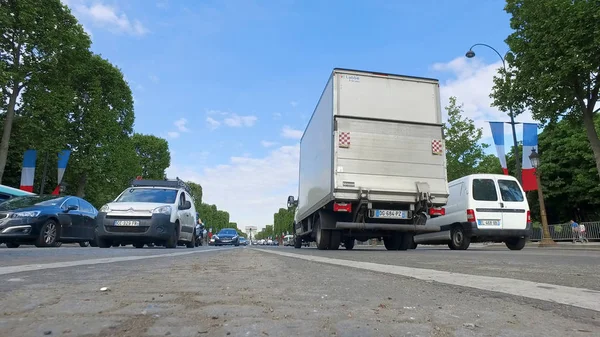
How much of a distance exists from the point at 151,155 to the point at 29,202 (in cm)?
3710

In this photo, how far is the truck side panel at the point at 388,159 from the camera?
998 cm

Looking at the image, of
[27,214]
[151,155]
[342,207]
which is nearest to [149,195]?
[27,214]

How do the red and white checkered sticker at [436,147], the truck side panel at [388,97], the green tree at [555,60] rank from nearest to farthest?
the truck side panel at [388,97]
the red and white checkered sticker at [436,147]
the green tree at [555,60]

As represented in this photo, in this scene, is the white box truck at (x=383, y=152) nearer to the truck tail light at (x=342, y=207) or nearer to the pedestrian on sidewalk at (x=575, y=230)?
the truck tail light at (x=342, y=207)

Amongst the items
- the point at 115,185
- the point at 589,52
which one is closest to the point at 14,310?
the point at 589,52

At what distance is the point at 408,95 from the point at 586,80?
12159 mm

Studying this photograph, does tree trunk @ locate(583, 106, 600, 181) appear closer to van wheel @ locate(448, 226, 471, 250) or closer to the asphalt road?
van wheel @ locate(448, 226, 471, 250)

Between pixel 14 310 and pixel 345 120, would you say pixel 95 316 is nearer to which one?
pixel 14 310

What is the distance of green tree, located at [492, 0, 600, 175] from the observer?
16.5 metres

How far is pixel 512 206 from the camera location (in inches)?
465

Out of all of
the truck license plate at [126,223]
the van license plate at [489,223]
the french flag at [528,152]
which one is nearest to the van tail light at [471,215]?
the van license plate at [489,223]

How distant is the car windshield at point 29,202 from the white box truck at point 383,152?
7.16 meters

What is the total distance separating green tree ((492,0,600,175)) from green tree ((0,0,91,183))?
24.1 metres

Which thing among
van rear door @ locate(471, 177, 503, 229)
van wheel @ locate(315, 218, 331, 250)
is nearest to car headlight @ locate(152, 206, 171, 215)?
van wheel @ locate(315, 218, 331, 250)
